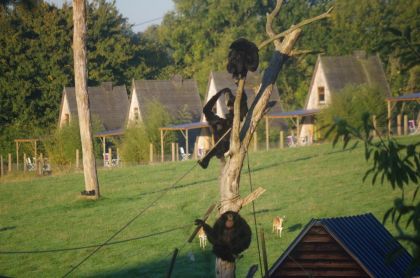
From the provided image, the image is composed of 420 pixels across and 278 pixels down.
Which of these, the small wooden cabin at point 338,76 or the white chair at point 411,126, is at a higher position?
the small wooden cabin at point 338,76

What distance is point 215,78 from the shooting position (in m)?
69.5

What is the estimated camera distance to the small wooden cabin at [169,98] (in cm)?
6953

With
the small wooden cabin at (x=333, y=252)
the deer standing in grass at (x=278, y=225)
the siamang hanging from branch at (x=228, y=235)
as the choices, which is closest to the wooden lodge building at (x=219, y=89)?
the deer standing in grass at (x=278, y=225)

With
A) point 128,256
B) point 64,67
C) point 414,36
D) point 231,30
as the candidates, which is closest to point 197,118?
point 64,67

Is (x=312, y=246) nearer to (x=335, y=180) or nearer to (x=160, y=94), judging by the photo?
(x=335, y=180)

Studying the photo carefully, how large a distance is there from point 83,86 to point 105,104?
41608 millimetres

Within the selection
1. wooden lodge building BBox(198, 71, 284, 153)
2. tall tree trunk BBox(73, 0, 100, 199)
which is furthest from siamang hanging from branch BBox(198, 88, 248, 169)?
wooden lodge building BBox(198, 71, 284, 153)

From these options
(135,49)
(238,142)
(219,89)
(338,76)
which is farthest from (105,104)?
(238,142)

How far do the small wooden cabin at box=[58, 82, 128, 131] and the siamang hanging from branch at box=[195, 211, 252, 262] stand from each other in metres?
61.3

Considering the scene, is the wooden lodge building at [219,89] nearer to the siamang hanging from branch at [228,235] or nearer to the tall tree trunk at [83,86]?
the tall tree trunk at [83,86]

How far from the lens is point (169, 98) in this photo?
71312 mm

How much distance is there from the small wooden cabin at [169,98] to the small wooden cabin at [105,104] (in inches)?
144

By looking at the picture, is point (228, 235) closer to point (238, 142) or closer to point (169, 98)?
point (238, 142)

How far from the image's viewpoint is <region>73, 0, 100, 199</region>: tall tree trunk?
111 feet
